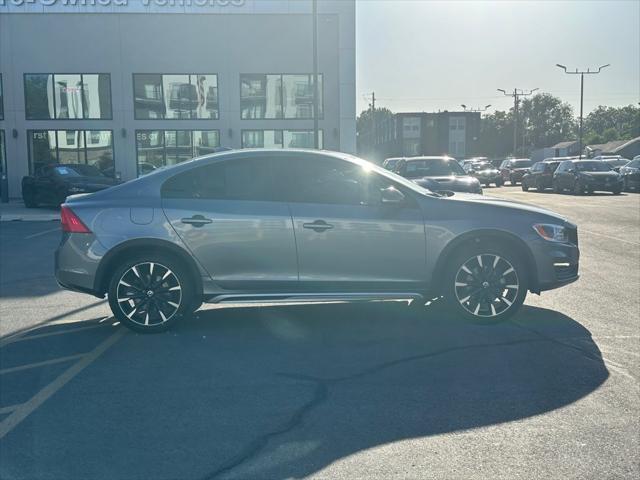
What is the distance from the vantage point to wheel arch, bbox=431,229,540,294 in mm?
6699

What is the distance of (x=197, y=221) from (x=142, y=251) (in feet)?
2.00

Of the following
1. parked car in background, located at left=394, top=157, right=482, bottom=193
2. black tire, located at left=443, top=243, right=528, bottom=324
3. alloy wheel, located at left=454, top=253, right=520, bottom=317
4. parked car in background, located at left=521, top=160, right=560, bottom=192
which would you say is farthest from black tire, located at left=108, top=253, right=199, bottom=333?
parked car in background, located at left=521, top=160, right=560, bottom=192

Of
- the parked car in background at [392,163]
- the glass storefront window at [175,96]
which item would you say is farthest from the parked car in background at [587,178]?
the glass storefront window at [175,96]

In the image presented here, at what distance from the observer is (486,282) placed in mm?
6789

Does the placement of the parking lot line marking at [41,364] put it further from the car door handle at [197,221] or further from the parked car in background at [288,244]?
the car door handle at [197,221]

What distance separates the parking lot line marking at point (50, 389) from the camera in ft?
14.6

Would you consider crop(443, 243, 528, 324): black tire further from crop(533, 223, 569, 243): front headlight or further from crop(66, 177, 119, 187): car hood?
crop(66, 177, 119, 187): car hood

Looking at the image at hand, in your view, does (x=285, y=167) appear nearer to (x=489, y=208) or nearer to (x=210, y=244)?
(x=210, y=244)

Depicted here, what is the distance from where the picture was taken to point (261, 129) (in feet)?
107

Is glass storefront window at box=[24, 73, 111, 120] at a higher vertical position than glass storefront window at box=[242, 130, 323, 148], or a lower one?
higher

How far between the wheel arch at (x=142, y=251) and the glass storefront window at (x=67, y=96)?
2737 cm

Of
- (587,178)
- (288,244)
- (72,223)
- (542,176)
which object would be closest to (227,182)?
(288,244)

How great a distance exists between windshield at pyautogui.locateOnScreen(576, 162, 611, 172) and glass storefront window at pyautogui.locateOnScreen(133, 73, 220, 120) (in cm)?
1653

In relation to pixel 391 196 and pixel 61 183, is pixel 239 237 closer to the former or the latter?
pixel 391 196
